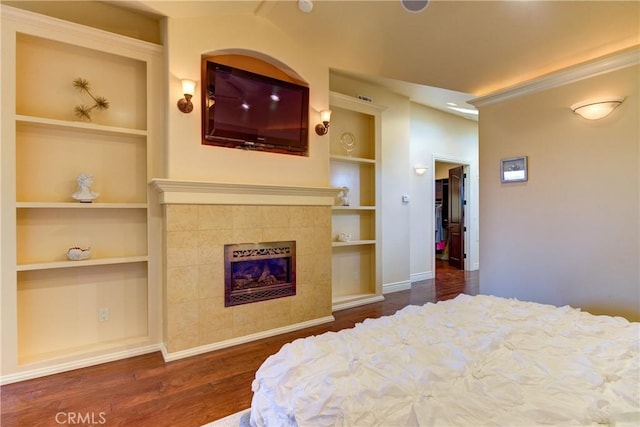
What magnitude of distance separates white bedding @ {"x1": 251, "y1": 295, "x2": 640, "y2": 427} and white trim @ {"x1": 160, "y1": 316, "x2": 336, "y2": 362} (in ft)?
5.13

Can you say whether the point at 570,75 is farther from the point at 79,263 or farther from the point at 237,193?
the point at 79,263

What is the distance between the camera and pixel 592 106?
2672mm

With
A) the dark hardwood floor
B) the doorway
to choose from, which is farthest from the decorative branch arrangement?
the doorway

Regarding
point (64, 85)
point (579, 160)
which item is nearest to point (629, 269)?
point (579, 160)

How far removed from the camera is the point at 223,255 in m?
2.93

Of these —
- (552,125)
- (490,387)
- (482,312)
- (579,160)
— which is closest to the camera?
(490,387)

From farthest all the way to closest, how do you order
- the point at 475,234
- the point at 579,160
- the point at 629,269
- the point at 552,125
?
the point at 475,234 < the point at 552,125 < the point at 579,160 < the point at 629,269

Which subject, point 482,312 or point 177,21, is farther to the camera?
point 177,21

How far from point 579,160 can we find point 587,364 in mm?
2306

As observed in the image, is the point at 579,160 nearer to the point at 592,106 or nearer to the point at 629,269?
the point at 592,106

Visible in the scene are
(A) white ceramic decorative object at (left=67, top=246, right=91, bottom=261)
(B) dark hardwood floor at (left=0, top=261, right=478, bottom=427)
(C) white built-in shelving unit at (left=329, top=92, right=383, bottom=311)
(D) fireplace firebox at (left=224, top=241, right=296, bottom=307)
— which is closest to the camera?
(B) dark hardwood floor at (left=0, top=261, right=478, bottom=427)

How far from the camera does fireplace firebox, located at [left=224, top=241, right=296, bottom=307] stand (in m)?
2.98

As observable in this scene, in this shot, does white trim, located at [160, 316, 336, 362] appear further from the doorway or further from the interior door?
the interior door

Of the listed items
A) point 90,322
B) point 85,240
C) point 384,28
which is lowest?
point 90,322
